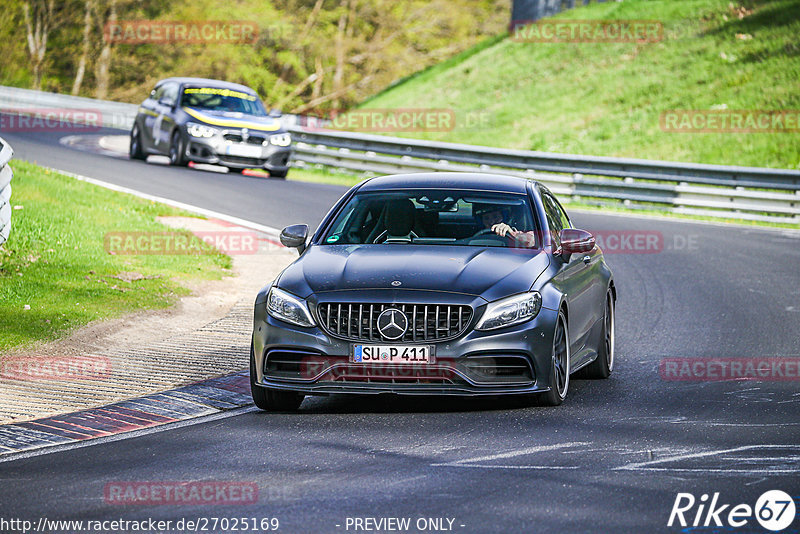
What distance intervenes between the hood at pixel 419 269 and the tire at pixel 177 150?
59.2 feet

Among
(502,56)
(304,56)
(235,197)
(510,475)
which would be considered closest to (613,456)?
(510,475)

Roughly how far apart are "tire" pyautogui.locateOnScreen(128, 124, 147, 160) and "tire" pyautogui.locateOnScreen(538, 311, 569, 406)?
20.6 m

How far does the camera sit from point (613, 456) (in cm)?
713

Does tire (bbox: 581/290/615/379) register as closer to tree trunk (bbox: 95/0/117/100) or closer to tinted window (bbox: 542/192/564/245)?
tinted window (bbox: 542/192/564/245)

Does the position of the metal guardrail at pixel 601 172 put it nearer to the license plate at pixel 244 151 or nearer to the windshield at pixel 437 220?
the license plate at pixel 244 151

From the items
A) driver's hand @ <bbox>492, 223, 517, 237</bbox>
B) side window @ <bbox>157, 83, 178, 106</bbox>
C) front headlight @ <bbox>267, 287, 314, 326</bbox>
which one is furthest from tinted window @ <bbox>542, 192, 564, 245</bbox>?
side window @ <bbox>157, 83, 178, 106</bbox>

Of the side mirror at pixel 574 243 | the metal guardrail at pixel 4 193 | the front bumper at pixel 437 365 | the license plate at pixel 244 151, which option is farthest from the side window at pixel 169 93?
the front bumper at pixel 437 365

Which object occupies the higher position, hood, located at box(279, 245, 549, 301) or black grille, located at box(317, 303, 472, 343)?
hood, located at box(279, 245, 549, 301)

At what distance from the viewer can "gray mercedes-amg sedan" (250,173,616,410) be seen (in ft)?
26.9

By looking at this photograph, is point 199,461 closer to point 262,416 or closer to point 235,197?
point 262,416

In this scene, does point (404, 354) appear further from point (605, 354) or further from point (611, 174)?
point (611, 174)

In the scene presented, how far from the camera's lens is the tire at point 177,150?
87.5 ft

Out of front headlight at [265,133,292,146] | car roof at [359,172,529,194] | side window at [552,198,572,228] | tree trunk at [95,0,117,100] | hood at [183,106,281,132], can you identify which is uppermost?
car roof at [359,172,529,194]

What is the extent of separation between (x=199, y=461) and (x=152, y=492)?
2.40 ft
